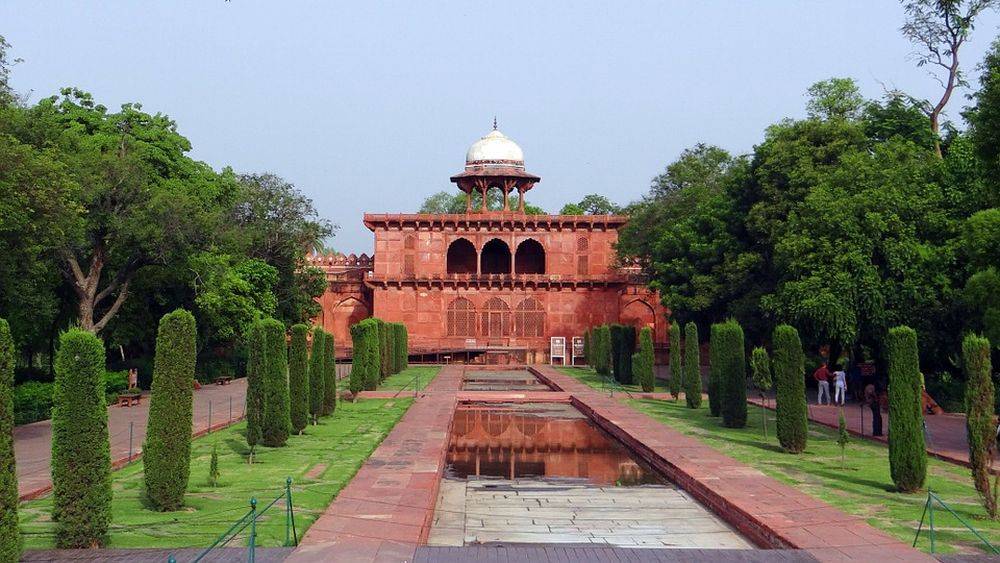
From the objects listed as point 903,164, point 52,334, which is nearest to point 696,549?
point 903,164

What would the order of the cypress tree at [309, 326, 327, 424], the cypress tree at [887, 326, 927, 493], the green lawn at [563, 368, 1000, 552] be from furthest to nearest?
the cypress tree at [309, 326, 327, 424] < the cypress tree at [887, 326, 927, 493] < the green lawn at [563, 368, 1000, 552]

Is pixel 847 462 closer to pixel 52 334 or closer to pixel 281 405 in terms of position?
pixel 281 405

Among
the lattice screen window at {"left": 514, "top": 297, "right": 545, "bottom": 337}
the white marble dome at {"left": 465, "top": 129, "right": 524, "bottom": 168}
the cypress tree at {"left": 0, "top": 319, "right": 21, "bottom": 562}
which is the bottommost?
the cypress tree at {"left": 0, "top": 319, "right": 21, "bottom": 562}

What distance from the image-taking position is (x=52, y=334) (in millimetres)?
29781

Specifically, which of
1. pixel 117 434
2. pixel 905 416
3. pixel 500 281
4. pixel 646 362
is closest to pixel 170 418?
pixel 117 434

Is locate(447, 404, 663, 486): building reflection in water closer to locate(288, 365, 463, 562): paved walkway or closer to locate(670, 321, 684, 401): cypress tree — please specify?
locate(288, 365, 463, 562): paved walkway

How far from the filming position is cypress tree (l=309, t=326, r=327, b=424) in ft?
66.7

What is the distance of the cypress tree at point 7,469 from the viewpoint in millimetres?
7910

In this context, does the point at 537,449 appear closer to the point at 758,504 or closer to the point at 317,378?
the point at 317,378

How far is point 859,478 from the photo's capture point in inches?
533

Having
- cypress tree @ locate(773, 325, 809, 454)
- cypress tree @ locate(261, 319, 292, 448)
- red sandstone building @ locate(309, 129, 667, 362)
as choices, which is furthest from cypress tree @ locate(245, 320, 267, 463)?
red sandstone building @ locate(309, 129, 667, 362)

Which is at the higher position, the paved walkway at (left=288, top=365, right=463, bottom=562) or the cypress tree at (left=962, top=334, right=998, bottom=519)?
the cypress tree at (left=962, top=334, right=998, bottom=519)

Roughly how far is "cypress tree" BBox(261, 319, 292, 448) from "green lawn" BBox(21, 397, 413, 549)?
30cm

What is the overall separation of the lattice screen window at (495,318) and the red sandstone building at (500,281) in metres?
0.05
